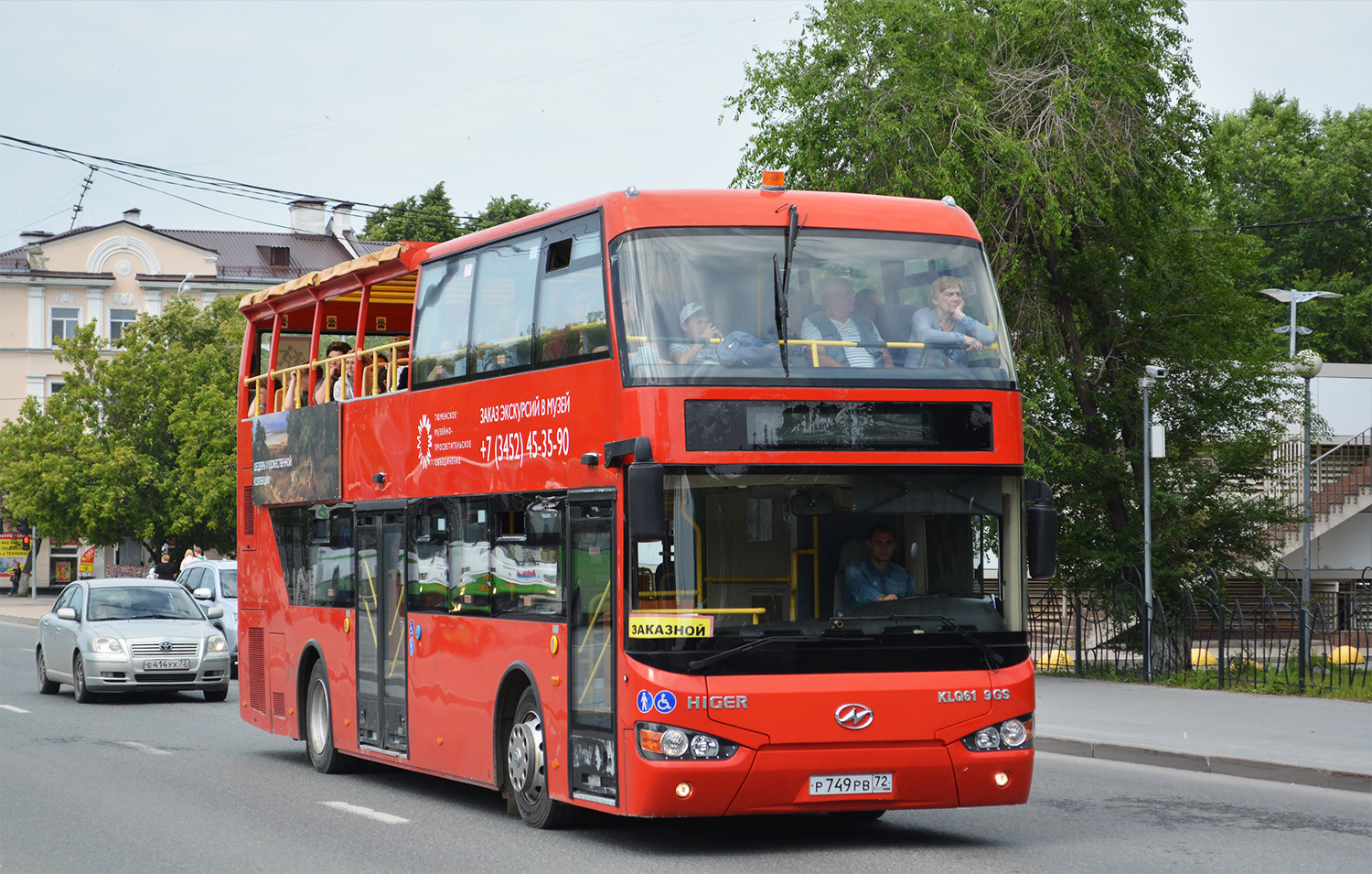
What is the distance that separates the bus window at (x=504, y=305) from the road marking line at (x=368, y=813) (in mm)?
3073

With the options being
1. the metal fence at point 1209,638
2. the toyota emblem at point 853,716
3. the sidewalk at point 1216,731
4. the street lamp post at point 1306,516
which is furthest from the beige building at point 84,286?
the toyota emblem at point 853,716

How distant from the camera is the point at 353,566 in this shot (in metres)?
13.8

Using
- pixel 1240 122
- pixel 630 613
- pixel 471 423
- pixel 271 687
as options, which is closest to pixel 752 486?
pixel 630 613

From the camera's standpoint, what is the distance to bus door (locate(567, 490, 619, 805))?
31.8 feet

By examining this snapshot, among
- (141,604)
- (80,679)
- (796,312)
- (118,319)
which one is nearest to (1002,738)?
(796,312)

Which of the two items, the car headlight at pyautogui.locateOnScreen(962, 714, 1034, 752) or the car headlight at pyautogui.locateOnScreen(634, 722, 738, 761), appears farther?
the car headlight at pyautogui.locateOnScreen(962, 714, 1034, 752)

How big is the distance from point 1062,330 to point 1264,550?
4295 millimetres

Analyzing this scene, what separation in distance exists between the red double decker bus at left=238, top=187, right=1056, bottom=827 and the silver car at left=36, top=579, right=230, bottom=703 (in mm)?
11867

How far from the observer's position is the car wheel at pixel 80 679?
21.8 metres

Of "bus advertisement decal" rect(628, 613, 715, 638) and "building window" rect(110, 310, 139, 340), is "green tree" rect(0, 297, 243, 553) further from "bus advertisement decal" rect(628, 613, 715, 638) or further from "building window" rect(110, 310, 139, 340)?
"bus advertisement decal" rect(628, 613, 715, 638)

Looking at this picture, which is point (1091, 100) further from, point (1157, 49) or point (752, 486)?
point (752, 486)

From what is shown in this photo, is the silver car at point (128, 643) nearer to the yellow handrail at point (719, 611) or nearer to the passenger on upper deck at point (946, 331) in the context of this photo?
the yellow handrail at point (719, 611)

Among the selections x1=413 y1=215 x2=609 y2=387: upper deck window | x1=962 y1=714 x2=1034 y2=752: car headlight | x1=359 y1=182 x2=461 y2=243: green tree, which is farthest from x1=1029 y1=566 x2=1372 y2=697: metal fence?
x1=359 y1=182 x2=461 y2=243: green tree

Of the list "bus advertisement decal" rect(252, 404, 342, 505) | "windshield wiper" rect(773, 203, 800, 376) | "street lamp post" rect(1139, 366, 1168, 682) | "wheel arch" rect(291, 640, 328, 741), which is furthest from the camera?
"street lamp post" rect(1139, 366, 1168, 682)
